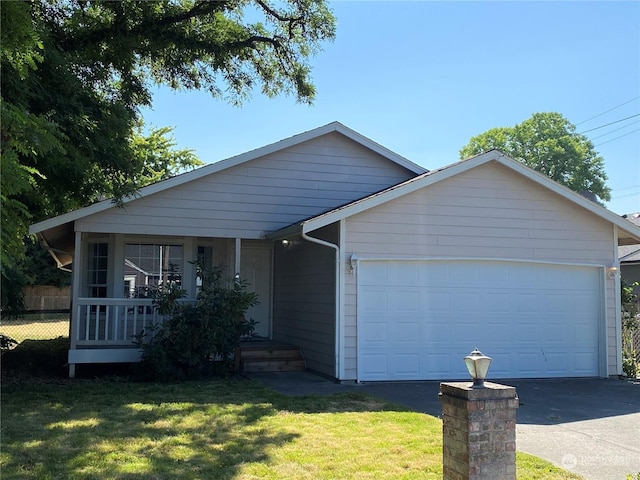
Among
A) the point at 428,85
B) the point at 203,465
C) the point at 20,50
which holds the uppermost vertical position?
the point at 428,85

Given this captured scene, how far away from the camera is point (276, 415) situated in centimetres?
720

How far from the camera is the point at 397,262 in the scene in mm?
10445

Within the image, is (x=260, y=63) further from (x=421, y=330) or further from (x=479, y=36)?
(x=421, y=330)

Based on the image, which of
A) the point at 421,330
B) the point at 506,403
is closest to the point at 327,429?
the point at 506,403

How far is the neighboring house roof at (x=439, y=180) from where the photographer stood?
32.2 ft

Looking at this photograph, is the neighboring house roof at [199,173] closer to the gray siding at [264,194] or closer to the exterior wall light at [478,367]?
the gray siding at [264,194]

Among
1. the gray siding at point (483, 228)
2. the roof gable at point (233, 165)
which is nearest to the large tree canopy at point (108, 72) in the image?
the roof gable at point (233, 165)

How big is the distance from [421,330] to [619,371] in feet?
13.7

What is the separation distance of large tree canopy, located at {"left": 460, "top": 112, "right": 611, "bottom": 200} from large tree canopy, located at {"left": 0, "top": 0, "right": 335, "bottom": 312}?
113 feet

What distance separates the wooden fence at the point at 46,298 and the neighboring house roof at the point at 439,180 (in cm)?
2274

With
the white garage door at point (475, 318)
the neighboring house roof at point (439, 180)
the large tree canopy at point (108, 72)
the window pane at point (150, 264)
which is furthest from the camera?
the window pane at point (150, 264)

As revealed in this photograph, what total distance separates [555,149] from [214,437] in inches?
1820

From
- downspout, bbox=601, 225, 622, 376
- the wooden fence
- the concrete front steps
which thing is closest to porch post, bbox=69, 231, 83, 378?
the concrete front steps

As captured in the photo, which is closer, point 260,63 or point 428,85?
point 428,85
